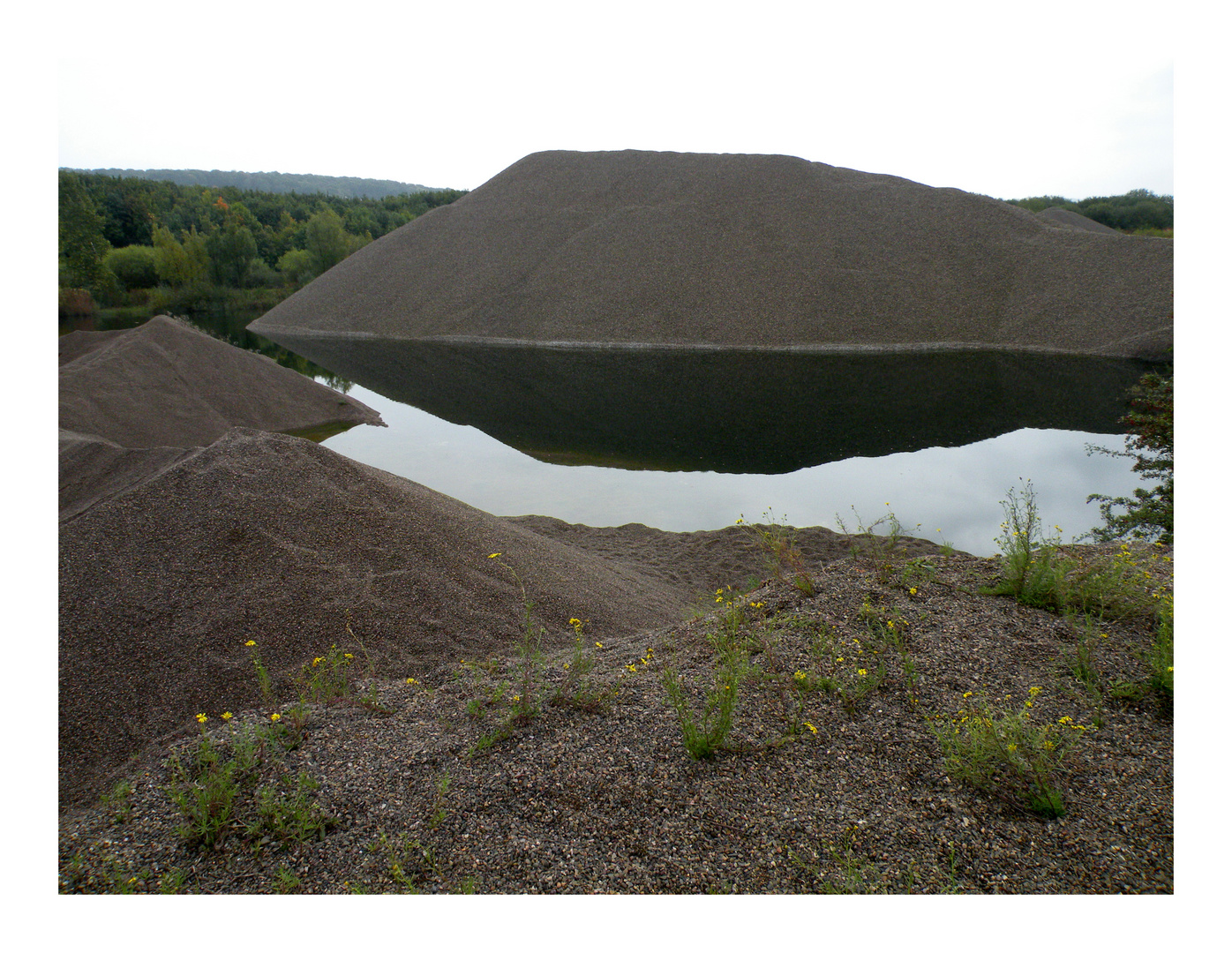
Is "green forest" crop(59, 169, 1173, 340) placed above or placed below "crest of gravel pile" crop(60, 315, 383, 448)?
above

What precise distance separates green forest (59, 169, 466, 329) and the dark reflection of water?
21.0 metres

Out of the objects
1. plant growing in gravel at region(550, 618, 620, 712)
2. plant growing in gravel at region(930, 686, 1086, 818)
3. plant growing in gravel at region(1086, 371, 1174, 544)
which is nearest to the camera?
plant growing in gravel at region(930, 686, 1086, 818)

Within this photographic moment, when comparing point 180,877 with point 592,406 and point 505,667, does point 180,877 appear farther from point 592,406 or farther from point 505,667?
point 592,406

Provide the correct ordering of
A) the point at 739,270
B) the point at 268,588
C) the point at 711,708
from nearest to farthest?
1. the point at 711,708
2. the point at 268,588
3. the point at 739,270

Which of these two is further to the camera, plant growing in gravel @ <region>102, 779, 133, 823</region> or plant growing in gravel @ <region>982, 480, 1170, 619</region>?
plant growing in gravel @ <region>982, 480, 1170, 619</region>

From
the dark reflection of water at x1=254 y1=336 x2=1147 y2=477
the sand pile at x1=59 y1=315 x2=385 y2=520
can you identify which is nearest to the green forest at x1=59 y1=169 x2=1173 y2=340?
the dark reflection of water at x1=254 y1=336 x2=1147 y2=477

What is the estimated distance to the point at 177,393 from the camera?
44.9 ft

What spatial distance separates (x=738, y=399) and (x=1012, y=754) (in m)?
14.1

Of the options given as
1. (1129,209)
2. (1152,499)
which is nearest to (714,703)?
(1152,499)

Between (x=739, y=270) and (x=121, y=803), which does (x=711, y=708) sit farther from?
(x=739, y=270)

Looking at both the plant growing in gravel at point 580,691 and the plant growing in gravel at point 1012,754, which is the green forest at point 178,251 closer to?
the plant growing in gravel at point 580,691

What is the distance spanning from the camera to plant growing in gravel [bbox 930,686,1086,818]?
2.59 meters

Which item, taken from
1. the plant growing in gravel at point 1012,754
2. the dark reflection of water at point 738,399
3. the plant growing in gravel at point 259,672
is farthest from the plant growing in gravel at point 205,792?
the dark reflection of water at point 738,399

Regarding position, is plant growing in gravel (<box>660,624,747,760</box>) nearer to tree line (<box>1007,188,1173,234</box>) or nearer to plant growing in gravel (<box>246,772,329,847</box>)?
plant growing in gravel (<box>246,772,329,847</box>)
